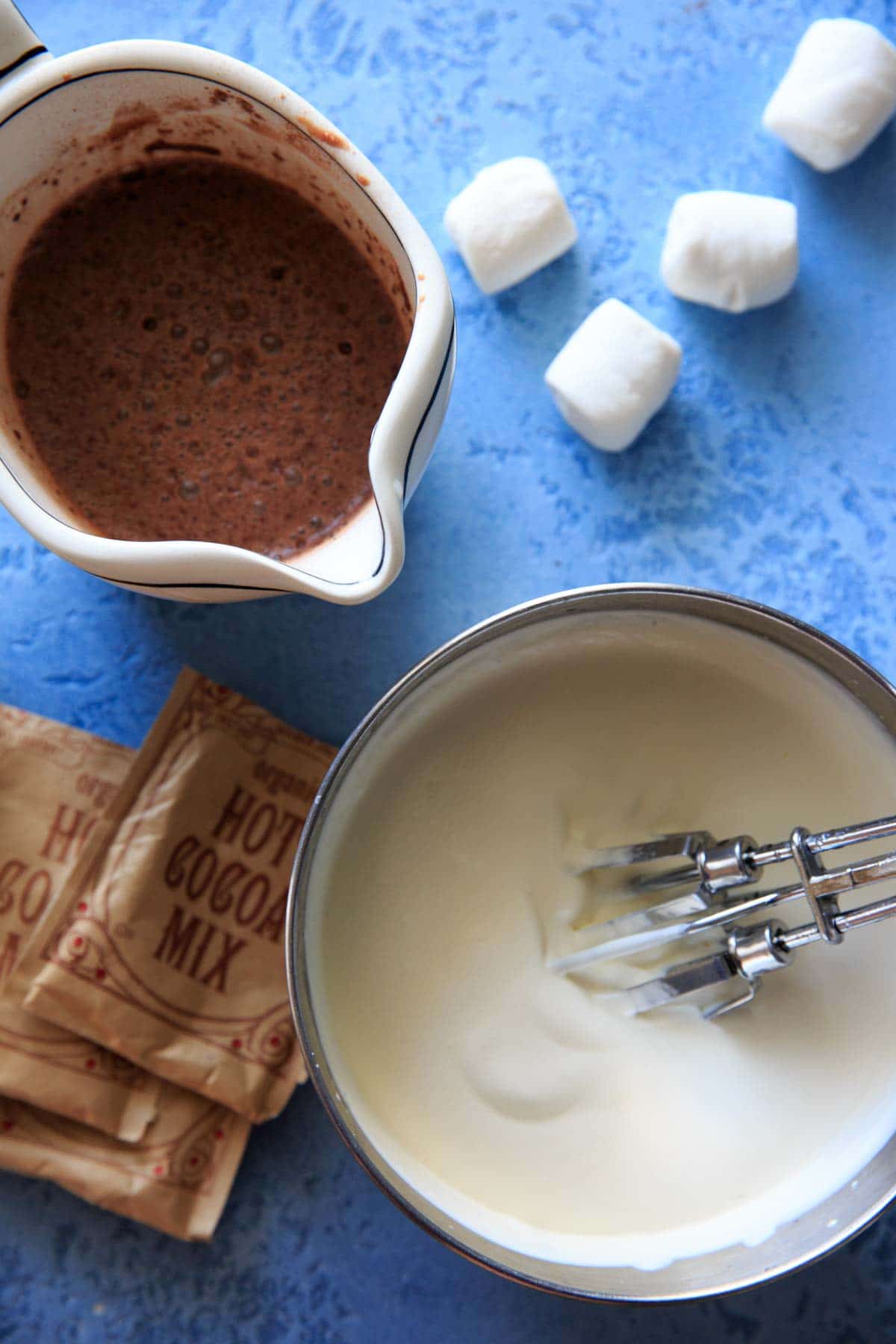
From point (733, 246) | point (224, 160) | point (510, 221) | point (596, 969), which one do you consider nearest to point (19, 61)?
point (224, 160)

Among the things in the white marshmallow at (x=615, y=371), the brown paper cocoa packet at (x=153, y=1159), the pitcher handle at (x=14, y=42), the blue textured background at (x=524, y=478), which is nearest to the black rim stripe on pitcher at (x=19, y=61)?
the pitcher handle at (x=14, y=42)

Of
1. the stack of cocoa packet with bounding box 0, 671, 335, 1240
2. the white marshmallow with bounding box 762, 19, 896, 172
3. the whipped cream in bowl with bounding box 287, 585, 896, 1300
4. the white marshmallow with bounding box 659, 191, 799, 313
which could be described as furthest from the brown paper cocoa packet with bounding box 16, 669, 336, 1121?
the white marshmallow with bounding box 762, 19, 896, 172

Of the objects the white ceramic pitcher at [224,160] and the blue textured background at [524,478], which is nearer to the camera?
the white ceramic pitcher at [224,160]

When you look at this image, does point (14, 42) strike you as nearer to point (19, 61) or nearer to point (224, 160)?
point (19, 61)

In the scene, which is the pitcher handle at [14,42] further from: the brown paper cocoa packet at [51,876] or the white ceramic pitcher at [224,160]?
the brown paper cocoa packet at [51,876]

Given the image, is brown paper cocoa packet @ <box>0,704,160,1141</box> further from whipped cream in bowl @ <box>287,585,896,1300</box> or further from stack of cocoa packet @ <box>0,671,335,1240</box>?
whipped cream in bowl @ <box>287,585,896,1300</box>

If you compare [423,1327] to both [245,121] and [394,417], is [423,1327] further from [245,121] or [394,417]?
[245,121]
